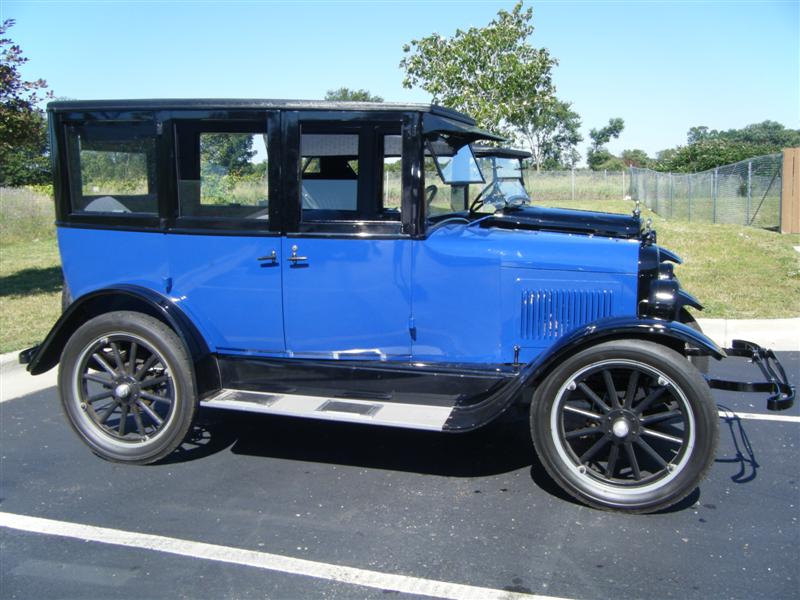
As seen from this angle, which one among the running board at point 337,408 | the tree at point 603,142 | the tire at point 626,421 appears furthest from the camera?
the tree at point 603,142

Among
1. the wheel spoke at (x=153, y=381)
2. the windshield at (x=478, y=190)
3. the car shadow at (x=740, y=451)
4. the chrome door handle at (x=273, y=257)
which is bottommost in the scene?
the car shadow at (x=740, y=451)

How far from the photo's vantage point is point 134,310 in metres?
4.33

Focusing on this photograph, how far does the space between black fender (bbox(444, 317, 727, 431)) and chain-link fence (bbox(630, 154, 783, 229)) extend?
14502 millimetres

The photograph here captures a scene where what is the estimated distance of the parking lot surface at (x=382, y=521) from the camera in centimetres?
295

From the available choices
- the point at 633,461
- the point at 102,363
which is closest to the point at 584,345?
the point at 633,461

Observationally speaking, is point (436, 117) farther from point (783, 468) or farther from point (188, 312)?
point (783, 468)

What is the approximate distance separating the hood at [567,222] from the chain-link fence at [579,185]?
90.8ft

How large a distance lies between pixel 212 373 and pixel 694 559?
8.90 ft

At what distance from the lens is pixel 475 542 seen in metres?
3.27

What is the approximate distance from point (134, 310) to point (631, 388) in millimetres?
2900

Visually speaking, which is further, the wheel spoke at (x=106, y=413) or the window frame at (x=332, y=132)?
the wheel spoke at (x=106, y=413)

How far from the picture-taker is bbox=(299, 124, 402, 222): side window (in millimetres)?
4219

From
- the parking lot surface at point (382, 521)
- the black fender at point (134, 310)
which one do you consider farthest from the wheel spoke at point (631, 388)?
the black fender at point (134, 310)

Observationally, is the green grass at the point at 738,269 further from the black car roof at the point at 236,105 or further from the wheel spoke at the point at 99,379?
the wheel spoke at the point at 99,379
